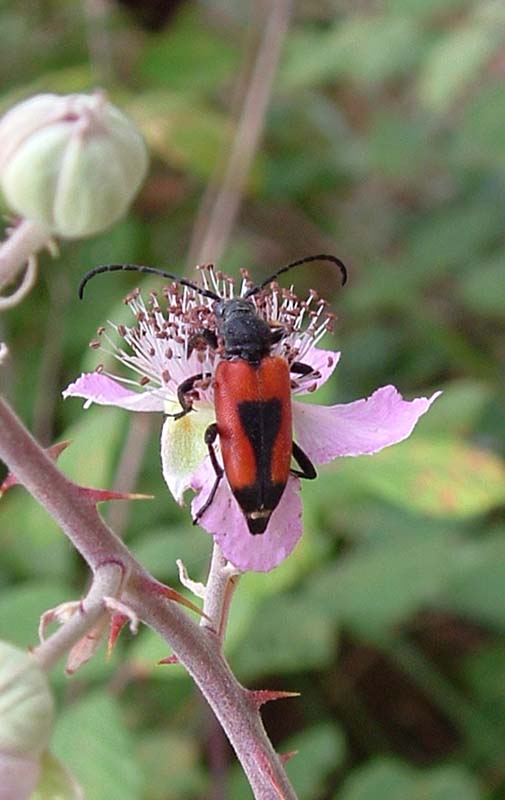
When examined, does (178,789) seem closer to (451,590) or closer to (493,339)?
(451,590)

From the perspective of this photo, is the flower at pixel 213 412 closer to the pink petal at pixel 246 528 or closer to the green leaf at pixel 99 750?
the pink petal at pixel 246 528

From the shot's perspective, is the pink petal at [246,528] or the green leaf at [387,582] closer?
the pink petal at [246,528]

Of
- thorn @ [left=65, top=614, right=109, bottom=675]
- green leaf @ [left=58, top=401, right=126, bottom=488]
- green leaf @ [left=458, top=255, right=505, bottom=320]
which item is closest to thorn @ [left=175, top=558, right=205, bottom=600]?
thorn @ [left=65, top=614, right=109, bottom=675]

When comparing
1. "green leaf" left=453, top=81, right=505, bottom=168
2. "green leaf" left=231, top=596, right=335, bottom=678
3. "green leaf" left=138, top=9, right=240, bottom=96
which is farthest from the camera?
"green leaf" left=138, top=9, right=240, bottom=96

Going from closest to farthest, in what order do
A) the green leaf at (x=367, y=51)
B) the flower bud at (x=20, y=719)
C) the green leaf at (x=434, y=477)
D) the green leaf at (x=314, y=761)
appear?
the flower bud at (x=20, y=719), the green leaf at (x=434, y=477), the green leaf at (x=314, y=761), the green leaf at (x=367, y=51)

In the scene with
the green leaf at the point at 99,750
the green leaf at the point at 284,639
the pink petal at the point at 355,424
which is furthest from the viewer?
the green leaf at the point at 284,639

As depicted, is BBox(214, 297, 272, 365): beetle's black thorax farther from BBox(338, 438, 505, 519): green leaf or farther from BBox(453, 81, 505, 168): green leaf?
BBox(453, 81, 505, 168): green leaf

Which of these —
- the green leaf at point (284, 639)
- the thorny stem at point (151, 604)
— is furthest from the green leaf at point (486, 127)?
the thorny stem at point (151, 604)

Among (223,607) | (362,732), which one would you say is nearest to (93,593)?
(223,607)
